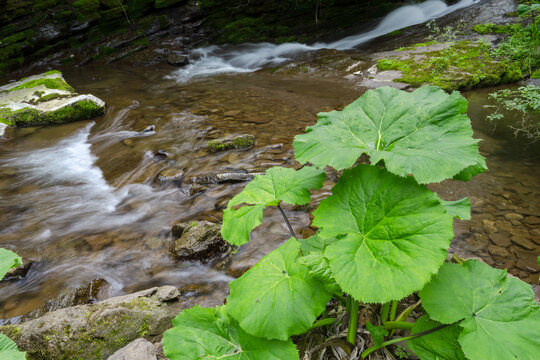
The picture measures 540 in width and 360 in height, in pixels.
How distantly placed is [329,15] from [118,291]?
16.6 meters

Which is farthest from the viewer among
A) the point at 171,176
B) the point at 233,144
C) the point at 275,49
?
the point at 275,49

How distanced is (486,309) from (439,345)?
10.0 inches

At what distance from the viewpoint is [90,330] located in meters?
2.12

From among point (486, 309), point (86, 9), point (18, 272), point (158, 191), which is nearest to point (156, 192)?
point (158, 191)

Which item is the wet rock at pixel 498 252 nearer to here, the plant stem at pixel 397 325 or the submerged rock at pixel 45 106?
the plant stem at pixel 397 325

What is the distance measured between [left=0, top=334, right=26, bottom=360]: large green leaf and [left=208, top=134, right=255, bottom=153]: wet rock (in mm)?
4206

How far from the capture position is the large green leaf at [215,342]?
4.66 ft

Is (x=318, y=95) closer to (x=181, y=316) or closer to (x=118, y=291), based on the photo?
(x=118, y=291)

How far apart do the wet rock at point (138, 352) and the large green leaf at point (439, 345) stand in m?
1.44

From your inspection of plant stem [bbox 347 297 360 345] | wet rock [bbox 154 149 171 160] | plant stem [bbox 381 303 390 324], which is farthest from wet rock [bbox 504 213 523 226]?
wet rock [bbox 154 149 171 160]

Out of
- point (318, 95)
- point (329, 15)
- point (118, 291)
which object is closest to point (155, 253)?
point (118, 291)

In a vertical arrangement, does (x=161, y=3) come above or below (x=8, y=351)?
above

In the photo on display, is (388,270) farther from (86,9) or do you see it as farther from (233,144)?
(86,9)

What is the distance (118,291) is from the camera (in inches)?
119
